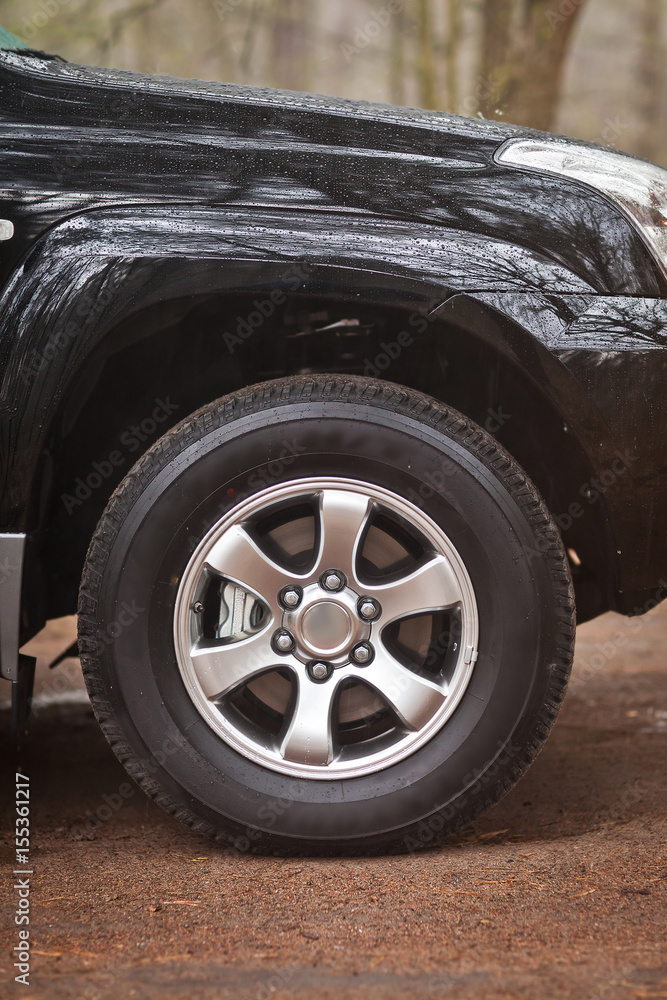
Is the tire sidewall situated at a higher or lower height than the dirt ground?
higher

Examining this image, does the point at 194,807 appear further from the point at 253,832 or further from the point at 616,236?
the point at 616,236

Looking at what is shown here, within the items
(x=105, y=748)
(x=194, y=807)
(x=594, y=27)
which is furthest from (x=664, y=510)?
(x=594, y=27)

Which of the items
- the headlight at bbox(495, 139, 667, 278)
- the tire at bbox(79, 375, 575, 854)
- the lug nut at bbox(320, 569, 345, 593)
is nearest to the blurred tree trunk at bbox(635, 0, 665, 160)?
the headlight at bbox(495, 139, 667, 278)

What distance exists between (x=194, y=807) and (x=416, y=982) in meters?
0.72

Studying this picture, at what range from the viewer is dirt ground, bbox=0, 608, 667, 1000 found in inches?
53.6

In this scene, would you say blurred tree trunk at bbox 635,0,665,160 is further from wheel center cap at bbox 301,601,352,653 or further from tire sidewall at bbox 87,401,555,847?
wheel center cap at bbox 301,601,352,653

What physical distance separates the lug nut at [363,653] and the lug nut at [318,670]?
0.07 meters

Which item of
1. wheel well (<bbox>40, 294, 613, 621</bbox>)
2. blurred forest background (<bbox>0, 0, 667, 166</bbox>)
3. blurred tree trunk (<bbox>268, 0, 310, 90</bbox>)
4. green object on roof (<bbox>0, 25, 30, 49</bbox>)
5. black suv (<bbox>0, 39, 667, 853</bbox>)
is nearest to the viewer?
black suv (<bbox>0, 39, 667, 853</bbox>)

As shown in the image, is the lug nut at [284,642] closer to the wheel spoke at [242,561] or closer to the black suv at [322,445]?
the black suv at [322,445]

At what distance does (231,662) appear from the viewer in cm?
192

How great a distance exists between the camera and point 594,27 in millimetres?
15875

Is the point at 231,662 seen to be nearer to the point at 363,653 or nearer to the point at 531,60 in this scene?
the point at 363,653

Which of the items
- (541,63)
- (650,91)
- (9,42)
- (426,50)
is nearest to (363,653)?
(9,42)

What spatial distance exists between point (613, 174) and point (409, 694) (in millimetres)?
1342
